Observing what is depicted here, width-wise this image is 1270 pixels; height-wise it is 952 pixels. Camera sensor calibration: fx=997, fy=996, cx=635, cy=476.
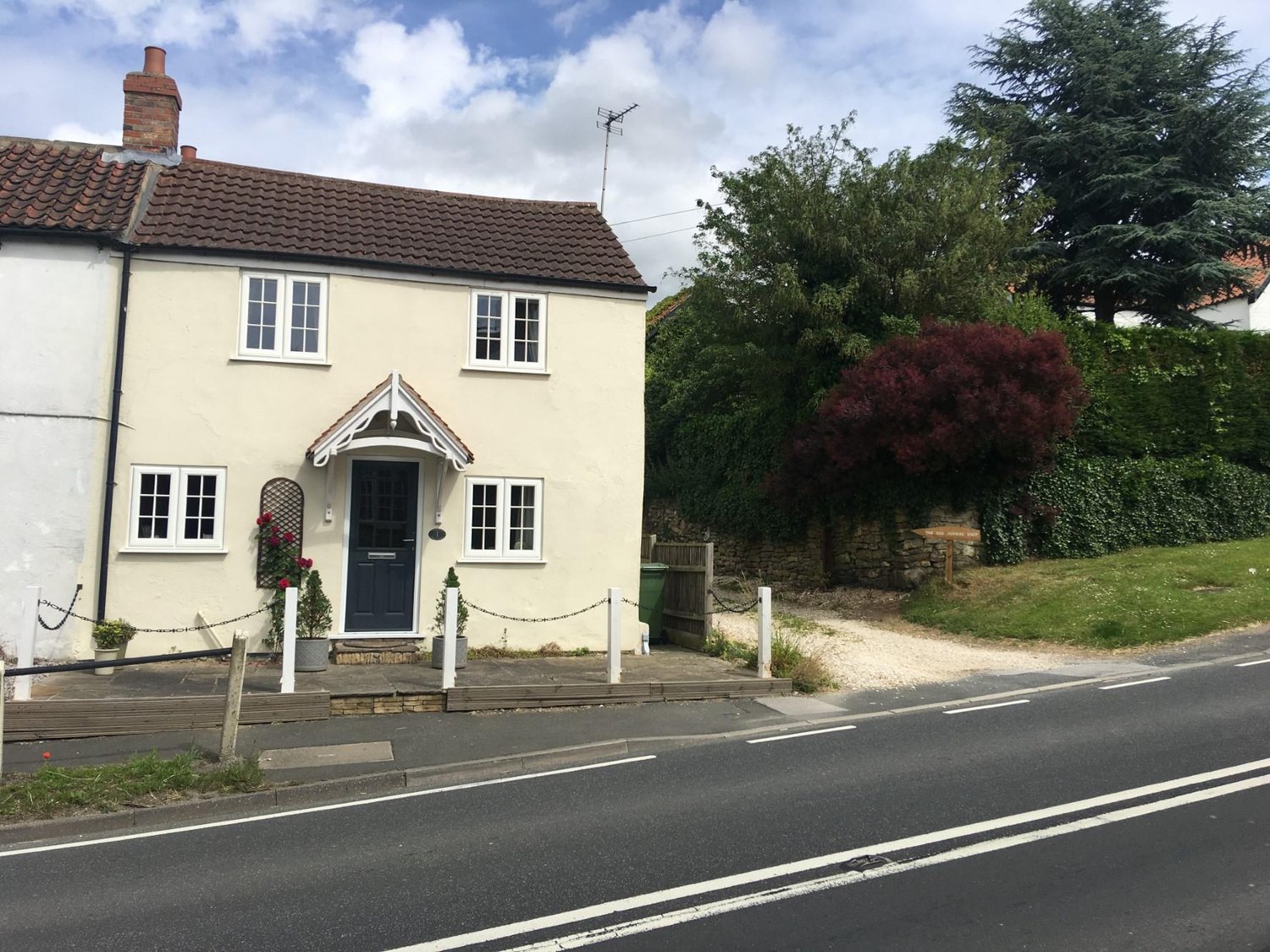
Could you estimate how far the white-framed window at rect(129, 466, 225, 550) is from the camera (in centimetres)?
1294

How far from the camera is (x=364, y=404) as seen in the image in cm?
1301

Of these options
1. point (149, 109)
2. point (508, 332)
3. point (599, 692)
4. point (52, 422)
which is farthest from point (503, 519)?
point (149, 109)

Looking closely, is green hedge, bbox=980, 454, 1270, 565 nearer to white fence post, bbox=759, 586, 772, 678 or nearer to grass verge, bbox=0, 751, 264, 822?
white fence post, bbox=759, 586, 772, 678

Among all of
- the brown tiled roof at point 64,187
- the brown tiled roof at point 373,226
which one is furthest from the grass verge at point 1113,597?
the brown tiled roof at point 64,187

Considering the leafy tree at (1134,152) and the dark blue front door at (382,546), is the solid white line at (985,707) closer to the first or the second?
the dark blue front door at (382,546)

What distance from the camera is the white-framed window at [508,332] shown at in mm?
14320

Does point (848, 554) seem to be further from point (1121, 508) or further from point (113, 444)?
point (113, 444)

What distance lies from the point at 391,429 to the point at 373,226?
132 inches

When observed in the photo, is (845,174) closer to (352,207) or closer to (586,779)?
(352,207)

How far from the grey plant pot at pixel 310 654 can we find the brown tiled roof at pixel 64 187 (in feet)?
19.3

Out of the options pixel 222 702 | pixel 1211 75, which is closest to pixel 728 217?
pixel 1211 75

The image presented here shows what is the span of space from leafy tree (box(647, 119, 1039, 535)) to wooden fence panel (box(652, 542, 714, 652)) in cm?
732

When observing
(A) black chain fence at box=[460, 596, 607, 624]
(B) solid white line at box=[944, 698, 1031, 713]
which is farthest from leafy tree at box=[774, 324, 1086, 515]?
(B) solid white line at box=[944, 698, 1031, 713]

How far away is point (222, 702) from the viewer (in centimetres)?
1039
